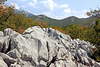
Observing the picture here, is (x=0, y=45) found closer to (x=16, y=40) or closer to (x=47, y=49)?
(x=16, y=40)

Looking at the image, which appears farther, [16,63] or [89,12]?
[89,12]

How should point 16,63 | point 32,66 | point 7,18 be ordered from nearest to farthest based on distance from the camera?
point 16,63
point 32,66
point 7,18

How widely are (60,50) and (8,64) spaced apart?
9.07 meters

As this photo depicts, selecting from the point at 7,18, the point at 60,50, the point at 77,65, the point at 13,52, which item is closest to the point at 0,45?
the point at 13,52

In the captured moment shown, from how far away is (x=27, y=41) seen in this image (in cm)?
1404

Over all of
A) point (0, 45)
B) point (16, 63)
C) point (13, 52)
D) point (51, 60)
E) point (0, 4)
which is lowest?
point (51, 60)

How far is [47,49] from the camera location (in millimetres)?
14938

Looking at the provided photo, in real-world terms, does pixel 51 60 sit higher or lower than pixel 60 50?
lower

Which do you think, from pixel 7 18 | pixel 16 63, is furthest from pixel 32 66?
pixel 7 18

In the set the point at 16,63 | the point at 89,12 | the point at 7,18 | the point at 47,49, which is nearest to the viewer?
the point at 16,63

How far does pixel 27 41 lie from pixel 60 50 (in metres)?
6.41

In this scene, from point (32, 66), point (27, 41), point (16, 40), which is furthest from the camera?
point (27, 41)

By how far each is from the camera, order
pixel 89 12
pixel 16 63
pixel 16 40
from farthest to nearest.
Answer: pixel 89 12 < pixel 16 40 < pixel 16 63

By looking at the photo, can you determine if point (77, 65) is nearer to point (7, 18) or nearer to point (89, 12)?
point (89, 12)
